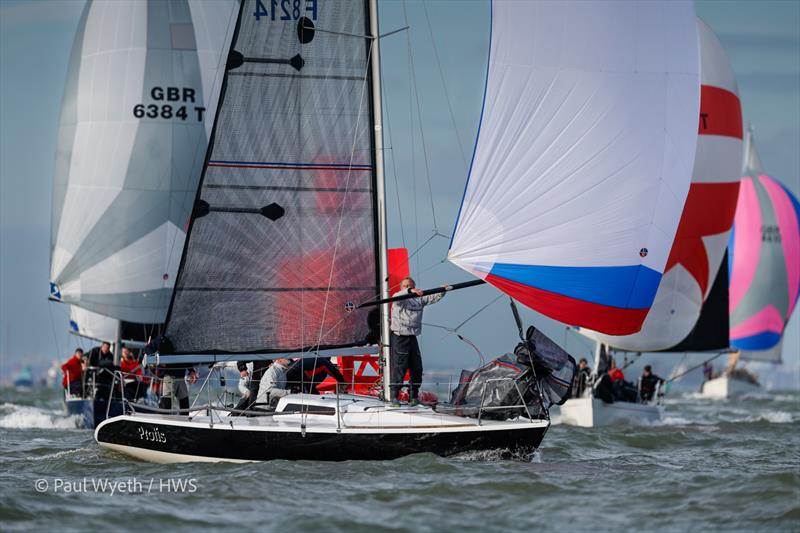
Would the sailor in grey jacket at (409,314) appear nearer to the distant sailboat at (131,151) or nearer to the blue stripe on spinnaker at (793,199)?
the distant sailboat at (131,151)

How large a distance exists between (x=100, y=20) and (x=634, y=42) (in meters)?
14.5

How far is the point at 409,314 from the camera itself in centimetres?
1331

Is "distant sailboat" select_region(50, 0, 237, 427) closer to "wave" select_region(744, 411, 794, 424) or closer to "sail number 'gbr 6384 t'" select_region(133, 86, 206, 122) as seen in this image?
"sail number 'gbr 6384 t'" select_region(133, 86, 206, 122)

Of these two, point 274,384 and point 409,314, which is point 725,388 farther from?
point 274,384

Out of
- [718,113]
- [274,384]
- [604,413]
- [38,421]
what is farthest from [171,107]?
[274,384]

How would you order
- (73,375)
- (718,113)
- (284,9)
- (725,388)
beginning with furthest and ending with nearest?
(725,388) < (718,113) < (73,375) < (284,9)

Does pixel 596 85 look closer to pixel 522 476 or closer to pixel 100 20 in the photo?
pixel 522 476

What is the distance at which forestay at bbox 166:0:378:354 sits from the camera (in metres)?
13.9

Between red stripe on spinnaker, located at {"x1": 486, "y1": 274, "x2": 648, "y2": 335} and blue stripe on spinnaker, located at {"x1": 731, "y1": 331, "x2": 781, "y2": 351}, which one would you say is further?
blue stripe on spinnaker, located at {"x1": 731, "y1": 331, "x2": 781, "y2": 351}

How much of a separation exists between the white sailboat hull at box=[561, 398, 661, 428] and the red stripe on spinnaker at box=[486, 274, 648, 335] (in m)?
10.4

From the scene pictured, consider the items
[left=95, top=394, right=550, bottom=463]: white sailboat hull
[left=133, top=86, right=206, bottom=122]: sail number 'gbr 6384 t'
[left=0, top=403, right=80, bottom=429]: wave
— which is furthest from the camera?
[left=133, top=86, right=206, bottom=122]: sail number 'gbr 6384 t'

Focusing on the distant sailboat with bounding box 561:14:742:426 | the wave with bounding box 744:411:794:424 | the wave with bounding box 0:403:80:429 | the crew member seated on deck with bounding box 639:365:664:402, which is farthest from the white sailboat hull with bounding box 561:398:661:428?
the wave with bounding box 0:403:80:429

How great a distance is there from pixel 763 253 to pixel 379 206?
33019 millimetres

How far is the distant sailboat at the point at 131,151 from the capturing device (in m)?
24.5
